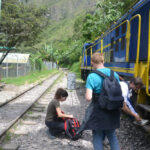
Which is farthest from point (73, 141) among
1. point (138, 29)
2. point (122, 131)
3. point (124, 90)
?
point (138, 29)

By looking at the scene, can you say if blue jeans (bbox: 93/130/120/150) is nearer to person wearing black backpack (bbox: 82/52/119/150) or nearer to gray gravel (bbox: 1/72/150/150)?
person wearing black backpack (bbox: 82/52/119/150)

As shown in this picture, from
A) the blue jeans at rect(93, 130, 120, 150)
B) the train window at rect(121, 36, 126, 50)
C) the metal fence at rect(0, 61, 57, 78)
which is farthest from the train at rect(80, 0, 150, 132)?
the metal fence at rect(0, 61, 57, 78)

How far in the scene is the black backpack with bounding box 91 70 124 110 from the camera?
3.16m

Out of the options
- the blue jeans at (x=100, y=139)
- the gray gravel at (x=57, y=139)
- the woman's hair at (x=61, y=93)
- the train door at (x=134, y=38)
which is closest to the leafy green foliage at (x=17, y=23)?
the gray gravel at (x=57, y=139)

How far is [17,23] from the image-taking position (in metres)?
17.2

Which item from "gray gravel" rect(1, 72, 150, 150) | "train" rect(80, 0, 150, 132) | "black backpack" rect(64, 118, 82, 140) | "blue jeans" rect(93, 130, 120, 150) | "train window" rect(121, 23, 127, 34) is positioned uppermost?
"train window" rect(121, 23, 127, 34)

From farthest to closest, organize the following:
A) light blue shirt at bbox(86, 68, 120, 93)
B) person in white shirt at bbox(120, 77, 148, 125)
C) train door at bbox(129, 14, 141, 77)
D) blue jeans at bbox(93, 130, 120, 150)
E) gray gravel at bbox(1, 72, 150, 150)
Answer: train door at bbox(129, 14, 141, 77) < gray gravel at bbox(1, 72, 150, 150) < person in white shirt at bbox(120, 77, 148, 125) < blue jeans at bbox(93, 130, 120, 150) < light blue shirt at bbox(86, 68, 120, 93)

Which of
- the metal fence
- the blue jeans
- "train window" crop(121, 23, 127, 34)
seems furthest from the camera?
the metal fence

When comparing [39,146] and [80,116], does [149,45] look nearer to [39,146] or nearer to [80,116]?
[39,146]

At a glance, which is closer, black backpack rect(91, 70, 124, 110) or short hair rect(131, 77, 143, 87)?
black backpack rect(91, 70, 124, 110)

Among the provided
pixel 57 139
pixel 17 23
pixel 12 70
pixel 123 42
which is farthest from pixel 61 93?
pixel 12 70

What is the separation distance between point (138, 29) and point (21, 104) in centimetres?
580

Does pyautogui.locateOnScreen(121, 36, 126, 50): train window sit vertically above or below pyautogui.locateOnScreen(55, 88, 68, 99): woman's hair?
above

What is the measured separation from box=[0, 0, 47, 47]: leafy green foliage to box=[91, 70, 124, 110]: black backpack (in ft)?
49.7
